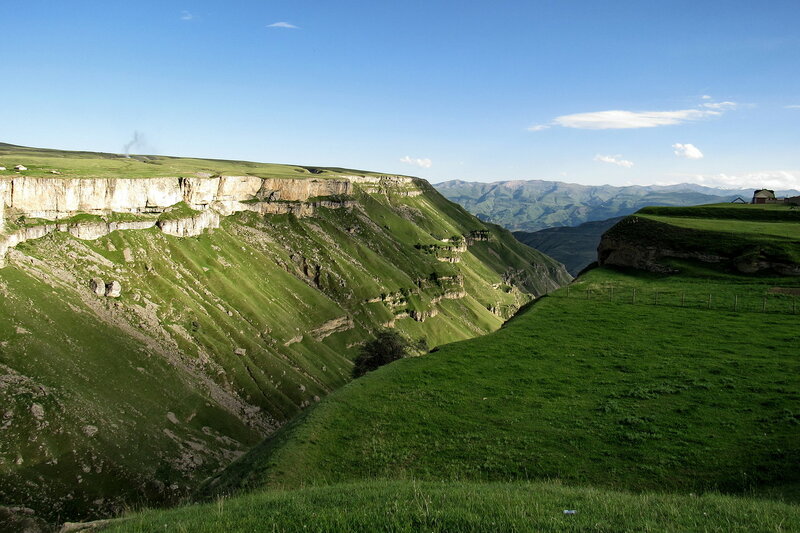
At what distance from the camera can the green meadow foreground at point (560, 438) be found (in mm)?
15531

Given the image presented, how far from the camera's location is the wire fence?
45.8m

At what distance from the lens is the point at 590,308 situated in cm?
4947

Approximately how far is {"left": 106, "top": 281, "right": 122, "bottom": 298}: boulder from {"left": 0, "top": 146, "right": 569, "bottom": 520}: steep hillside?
22 centimetres

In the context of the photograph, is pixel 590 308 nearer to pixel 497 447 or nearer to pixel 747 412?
pixel 747 412

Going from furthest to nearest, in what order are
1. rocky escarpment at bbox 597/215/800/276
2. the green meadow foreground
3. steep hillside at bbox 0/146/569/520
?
steep hillside at bbox 0/146/569/520 → rocky escarpment at bbox 597/215/800/276 → the green meadow foreground


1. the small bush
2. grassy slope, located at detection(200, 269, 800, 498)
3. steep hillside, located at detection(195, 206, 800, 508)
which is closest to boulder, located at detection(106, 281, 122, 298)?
the small bush

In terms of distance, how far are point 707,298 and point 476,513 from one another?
44.7 meters

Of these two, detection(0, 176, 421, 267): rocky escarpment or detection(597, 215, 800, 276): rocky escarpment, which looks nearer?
detection(597, 215, 800, 276): rocky escarpment

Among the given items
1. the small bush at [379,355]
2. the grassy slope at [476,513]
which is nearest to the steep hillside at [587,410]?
the grassy slope at [476,513]

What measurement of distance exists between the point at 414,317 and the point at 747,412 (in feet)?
565

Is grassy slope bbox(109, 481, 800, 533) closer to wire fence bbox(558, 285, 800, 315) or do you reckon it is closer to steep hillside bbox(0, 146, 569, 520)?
wire fence bbox(558, 285, 800, 315)

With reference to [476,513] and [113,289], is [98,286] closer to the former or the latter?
[113,289]

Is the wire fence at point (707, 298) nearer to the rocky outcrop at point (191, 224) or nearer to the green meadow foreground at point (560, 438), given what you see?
the green meadow foreground at point (560, 438)

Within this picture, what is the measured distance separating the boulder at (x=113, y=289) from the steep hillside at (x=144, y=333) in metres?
0.22
